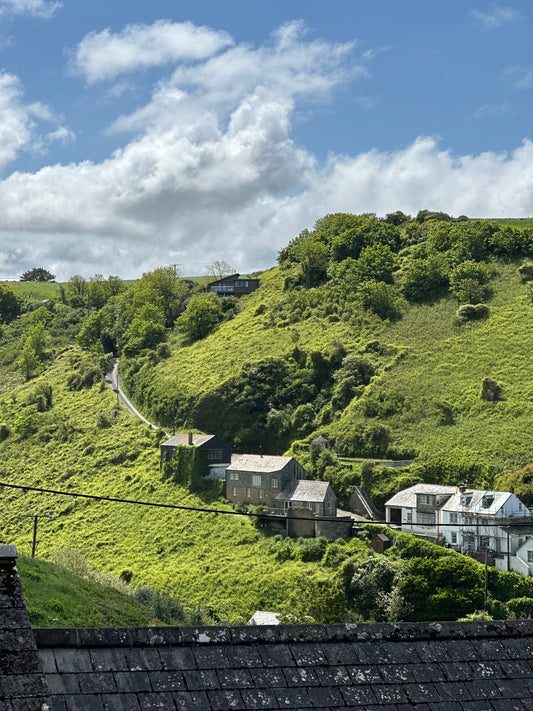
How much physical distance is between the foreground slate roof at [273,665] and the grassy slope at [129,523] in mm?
44042

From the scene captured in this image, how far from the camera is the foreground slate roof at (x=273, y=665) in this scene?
5.47 m

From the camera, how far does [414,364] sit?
274 feet

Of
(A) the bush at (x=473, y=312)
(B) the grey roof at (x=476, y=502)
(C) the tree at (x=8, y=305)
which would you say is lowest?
(B) the grey roof at (x=476, y=502)

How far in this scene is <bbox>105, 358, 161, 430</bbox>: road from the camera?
9162 cm

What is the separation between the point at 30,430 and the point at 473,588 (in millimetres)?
64573

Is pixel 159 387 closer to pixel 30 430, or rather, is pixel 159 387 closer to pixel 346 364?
pixel 30 430

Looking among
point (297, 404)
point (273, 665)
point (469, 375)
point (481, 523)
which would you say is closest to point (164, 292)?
point (297, 404)

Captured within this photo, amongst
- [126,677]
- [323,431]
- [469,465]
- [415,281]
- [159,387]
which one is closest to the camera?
[126,677]

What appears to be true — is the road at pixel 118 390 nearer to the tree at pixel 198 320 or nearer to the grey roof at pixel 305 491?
the tree at pixel 198 320

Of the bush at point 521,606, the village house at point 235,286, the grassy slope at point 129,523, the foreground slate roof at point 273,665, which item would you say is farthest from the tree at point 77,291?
the foreground slate roof at point 273,665

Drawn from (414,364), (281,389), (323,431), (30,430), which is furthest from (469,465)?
(30,430)

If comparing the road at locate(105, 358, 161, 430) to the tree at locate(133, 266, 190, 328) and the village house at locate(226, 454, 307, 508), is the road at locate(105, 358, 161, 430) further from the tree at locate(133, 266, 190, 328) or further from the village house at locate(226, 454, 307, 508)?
the village house at locate(226, 454, 307, 508)

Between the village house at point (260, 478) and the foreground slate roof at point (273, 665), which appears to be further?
the village house at point (260, 478)

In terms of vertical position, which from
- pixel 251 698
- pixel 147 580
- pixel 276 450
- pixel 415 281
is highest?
pixel 415 281
